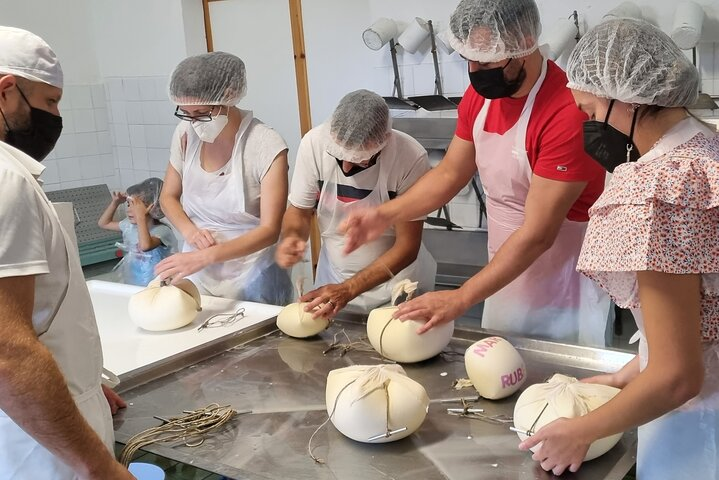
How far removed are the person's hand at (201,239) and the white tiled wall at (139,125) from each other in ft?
7.83

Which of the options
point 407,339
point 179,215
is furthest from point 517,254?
point 179,215

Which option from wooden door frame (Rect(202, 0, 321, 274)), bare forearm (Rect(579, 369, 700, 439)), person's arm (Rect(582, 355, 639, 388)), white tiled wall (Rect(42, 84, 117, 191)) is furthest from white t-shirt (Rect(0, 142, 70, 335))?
white tiled wall (Rect(42, 84, 117, 191))

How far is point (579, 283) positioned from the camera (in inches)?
80.3

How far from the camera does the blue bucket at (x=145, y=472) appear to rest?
1.26 metres

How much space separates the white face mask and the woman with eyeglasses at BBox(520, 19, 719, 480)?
1403 millimetres

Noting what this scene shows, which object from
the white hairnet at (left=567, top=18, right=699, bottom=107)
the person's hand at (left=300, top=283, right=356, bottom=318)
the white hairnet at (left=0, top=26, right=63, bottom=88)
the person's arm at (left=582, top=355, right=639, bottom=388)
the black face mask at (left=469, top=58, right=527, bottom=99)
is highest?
the white hairnet at (left=0, top=26, right=63, bottom=88)

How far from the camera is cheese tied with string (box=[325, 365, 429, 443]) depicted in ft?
4.42

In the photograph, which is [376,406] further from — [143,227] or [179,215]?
[143,227]

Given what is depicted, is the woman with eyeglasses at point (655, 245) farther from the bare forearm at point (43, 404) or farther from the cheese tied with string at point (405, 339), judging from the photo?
the bare forearm at point (43, 404)

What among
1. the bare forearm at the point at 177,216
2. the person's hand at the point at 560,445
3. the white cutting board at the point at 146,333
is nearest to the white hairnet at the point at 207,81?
the bare forearm at the point at 177,216

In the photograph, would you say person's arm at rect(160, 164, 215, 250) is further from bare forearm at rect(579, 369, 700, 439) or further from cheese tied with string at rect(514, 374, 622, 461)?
bare forearm at rect(579, 369, 700, 439)

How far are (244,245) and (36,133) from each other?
108 cm

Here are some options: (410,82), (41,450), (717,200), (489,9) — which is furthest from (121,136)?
(717,200)

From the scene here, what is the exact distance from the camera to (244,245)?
2332mm
